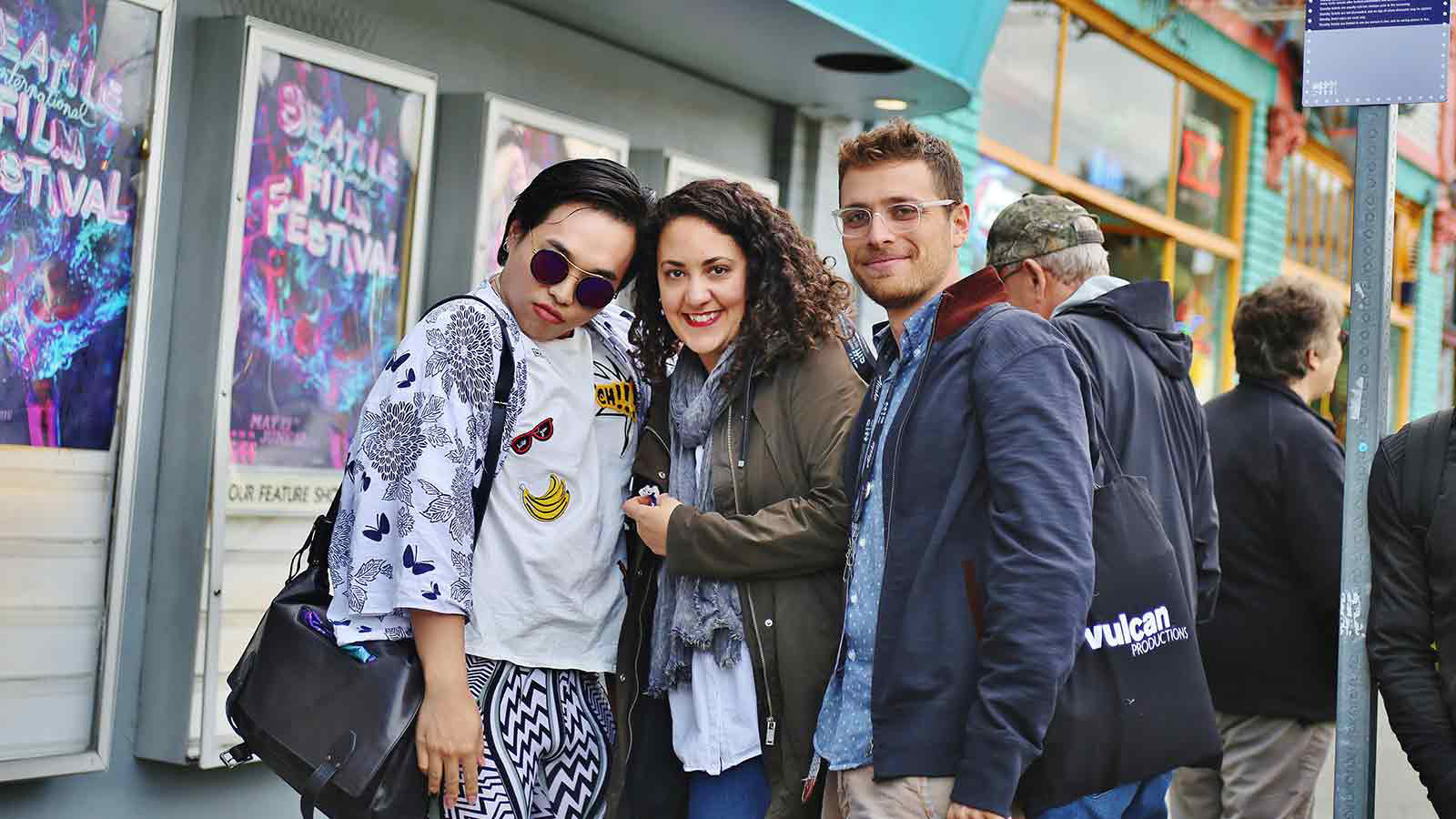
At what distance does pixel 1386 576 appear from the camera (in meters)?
2.90

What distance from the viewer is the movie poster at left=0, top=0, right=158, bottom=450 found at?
3910mm

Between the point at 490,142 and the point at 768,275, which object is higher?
the point at 490,142

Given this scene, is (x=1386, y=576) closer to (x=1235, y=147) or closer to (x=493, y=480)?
(x=493, y=480)

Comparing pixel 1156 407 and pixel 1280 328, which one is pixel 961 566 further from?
pixel 1280 328

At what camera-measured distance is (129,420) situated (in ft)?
13.7

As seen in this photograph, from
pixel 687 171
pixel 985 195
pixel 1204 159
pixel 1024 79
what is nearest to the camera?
pixel 687 171

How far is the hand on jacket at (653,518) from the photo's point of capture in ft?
9.47

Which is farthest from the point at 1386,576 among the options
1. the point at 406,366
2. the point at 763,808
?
the point at 406,366

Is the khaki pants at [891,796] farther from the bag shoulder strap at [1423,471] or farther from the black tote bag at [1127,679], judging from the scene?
the bag shoulder strap at [1423,471]

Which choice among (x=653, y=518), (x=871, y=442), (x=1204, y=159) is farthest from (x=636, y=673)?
(x=1204, y=159)

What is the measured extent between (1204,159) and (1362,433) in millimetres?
9321

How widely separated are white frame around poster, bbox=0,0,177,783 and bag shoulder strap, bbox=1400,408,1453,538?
3246mm

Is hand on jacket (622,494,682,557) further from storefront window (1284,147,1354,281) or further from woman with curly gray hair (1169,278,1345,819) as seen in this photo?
storefront window (1284,147,1354,281)

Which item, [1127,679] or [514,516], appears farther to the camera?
[514,516]
